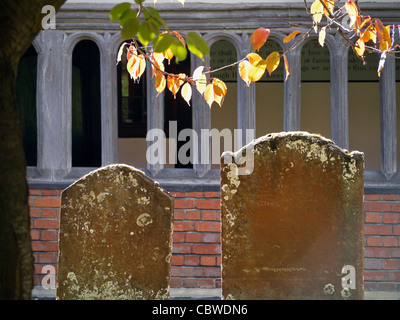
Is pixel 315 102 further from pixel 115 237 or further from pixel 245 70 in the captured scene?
pixel 115 237

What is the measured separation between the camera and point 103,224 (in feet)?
11.3

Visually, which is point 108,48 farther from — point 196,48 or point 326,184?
point 196,48

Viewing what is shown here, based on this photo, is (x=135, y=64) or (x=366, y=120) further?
(x=366, y=120)

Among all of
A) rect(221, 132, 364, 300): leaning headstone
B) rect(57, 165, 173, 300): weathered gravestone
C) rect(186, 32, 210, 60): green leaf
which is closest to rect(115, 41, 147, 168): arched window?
rect(57, 165, 173, 300): weathered gravestone

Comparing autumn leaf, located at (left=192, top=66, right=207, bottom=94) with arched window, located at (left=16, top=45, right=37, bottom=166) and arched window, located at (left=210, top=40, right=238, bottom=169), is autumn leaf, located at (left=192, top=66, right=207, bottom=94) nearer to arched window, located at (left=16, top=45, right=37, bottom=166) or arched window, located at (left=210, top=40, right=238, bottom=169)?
arched window, located at (left=16, top=45, right=37, bottom=166)

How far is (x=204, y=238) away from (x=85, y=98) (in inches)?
109

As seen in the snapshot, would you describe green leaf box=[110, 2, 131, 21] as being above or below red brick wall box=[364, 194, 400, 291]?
above

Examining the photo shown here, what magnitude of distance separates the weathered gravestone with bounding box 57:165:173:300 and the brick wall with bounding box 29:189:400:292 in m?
1.94

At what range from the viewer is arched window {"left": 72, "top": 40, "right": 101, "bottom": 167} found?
7.07 m

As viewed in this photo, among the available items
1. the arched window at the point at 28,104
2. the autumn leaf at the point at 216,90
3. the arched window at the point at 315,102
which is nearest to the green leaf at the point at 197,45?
the autumn leaf at the point at 216,90

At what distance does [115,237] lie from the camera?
3.42 metres

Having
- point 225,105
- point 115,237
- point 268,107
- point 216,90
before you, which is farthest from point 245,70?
point 268,107

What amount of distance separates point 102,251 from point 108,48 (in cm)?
255
